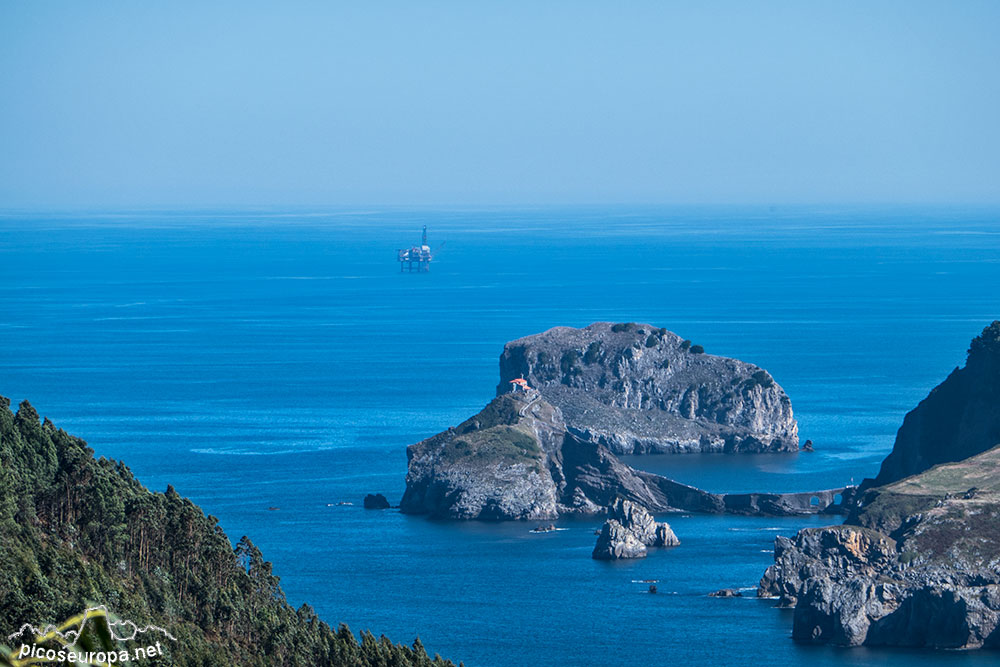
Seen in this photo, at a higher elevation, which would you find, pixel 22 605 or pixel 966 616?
pixel 22 605

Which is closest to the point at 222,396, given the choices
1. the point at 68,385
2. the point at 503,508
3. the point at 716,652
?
the point at 68,385

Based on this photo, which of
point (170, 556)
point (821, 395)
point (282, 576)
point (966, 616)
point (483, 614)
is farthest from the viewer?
point (821, 395)

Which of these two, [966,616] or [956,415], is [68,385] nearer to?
[956,415]

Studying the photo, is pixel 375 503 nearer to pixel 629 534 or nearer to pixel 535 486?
pixel 535 486

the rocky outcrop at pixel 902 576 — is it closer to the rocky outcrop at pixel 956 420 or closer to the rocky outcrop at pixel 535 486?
the rocky outcrop at pixel 956 420

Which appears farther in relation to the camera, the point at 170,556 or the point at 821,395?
the point at 821,395

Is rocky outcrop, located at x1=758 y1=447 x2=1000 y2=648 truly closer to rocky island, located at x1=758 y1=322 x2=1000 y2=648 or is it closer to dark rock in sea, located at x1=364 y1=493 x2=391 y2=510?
rocky island, located at x1=758 y1=322 x2=1000 y2=648

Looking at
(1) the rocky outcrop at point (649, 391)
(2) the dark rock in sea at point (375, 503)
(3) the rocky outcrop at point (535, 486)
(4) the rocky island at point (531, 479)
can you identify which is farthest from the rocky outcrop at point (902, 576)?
(1) the rocky outcrop at point (649, 391)
